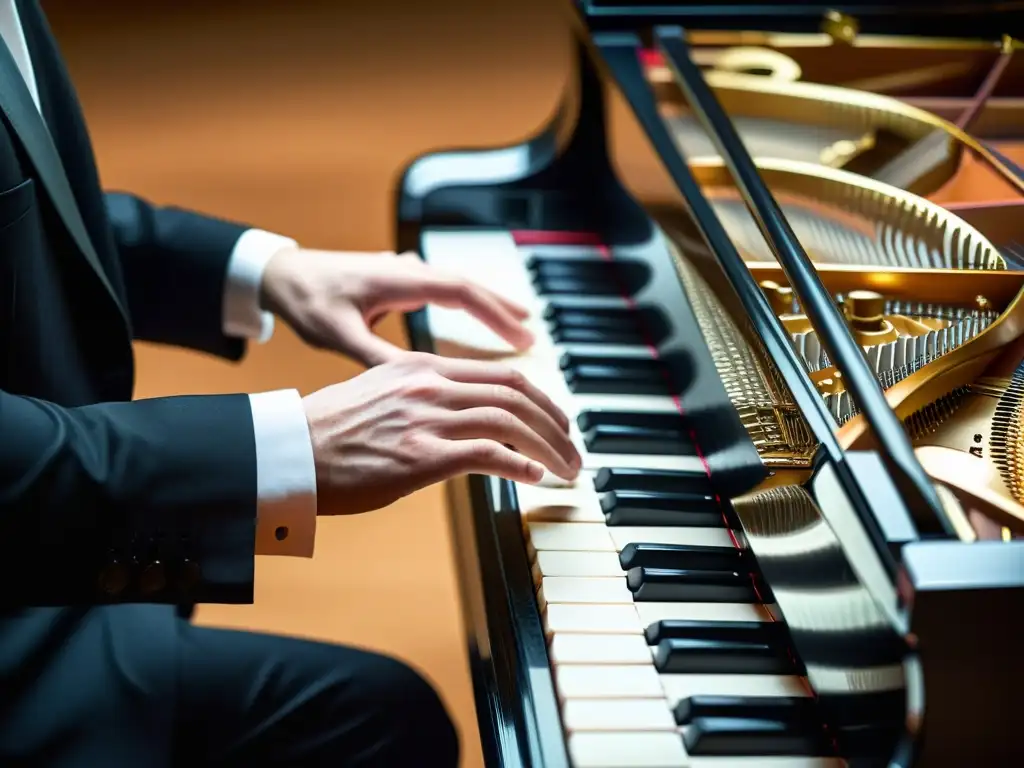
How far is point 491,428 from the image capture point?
44.4 inches

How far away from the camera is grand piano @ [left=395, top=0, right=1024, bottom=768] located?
89 centimetres

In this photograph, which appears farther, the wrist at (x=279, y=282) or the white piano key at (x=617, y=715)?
the wrist at (x=279, y=282)

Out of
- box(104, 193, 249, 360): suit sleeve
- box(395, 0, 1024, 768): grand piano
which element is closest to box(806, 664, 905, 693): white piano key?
box(395, 0, 1024, 768): grand piano

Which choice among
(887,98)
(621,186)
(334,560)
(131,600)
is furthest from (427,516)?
(131,600)

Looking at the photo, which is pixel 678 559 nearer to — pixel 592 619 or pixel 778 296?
pixel 592 619

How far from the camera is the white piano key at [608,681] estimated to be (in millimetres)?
977

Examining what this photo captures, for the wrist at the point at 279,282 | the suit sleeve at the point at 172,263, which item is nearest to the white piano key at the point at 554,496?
the wrist at the point at 279,282

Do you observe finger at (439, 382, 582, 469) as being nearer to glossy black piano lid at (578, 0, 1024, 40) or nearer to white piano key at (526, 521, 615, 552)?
white piano key at (526, 521, 615, 552)

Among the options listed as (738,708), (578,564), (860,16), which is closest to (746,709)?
(738,708)

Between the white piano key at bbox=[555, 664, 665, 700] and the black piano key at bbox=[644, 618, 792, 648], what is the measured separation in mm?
32

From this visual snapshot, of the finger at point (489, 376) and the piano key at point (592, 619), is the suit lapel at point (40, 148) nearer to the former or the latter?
the finger at point (489, 376)

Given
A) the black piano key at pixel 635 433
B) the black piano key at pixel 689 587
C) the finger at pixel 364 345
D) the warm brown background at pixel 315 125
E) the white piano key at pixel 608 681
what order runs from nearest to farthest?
the white piano key at pixel 608 681
the black piano key at pixel 689 587
the black piano key at pixel 635 433
the finger at pixel 364 345
the warm brown background at pixel 315 125

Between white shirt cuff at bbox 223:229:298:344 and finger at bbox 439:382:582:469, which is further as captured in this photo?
white shirt cuff at bbox 223:229:298:344

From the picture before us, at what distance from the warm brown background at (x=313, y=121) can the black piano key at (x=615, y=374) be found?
122 centimetres
